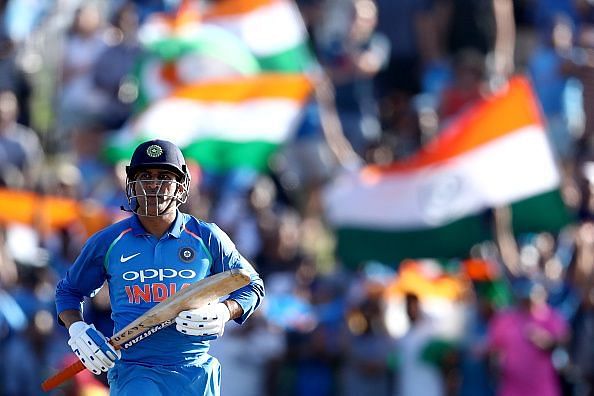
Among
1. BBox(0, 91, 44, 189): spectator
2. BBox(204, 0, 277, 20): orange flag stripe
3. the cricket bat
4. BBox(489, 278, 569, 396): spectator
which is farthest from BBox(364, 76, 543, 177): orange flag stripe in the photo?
the cricket bat

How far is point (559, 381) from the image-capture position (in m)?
14.4

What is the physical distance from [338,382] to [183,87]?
447cm

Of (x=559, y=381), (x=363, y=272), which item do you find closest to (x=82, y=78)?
(x=363, y=272)

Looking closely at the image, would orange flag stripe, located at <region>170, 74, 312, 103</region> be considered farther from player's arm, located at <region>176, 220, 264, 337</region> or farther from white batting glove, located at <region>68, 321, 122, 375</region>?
white batting glove, located at <region>68, 321, 122, 375</region>

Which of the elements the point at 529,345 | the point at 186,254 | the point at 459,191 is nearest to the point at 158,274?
the point at 186,254

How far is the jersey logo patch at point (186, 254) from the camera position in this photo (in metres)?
9.03

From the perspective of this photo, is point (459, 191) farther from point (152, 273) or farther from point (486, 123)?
point (152, 273)

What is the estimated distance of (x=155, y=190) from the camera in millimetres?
8930

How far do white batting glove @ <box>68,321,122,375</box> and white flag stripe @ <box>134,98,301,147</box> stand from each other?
861 cm

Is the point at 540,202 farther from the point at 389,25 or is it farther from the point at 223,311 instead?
the point at 223,311

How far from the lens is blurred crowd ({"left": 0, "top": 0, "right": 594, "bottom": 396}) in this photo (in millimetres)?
14766

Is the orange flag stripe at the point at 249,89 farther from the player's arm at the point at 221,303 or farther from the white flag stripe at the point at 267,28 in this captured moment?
the player's arm at the point at 221,303

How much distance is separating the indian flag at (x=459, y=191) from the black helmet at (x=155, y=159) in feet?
23.0

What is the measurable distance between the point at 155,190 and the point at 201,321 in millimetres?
818
